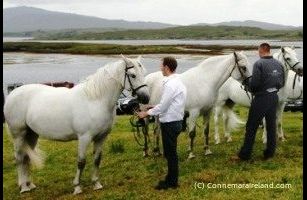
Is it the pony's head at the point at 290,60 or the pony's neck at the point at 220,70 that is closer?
the pony's neck at the point at 220,70

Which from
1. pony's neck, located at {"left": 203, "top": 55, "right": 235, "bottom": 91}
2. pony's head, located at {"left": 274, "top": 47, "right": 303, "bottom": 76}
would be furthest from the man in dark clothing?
pony's head, located at {"left": 274, "top": 47, "right": 303, "bottom": 76}

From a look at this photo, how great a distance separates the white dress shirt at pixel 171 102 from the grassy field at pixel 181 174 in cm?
146

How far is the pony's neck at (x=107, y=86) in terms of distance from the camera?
977cm

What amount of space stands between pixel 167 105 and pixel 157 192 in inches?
68.0

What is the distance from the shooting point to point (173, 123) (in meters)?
9.08

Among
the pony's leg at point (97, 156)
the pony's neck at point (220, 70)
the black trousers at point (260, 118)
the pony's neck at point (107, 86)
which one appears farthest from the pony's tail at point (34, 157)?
the black trousers at point (260, 118)

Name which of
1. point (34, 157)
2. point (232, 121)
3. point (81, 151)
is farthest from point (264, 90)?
point (34, 157)

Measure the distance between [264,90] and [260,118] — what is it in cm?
65

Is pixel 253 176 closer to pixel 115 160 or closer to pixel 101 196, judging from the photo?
pixel 101 196

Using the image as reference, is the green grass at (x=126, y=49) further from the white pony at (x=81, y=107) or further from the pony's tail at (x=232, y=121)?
the white pony at (x=81, y=107)

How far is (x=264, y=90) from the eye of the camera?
1123 centimetres

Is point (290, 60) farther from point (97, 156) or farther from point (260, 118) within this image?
point (97, 156)

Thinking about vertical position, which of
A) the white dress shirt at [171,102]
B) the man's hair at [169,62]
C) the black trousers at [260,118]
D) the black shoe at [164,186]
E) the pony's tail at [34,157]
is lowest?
the black shoe at [164,186]
